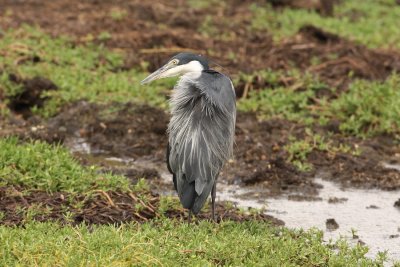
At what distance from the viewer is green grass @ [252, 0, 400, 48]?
46.4 feet

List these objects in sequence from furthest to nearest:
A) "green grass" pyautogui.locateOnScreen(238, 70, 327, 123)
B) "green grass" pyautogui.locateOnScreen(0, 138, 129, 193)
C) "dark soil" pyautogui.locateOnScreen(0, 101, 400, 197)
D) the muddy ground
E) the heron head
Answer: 1. "green grass" pyautogui.locateOnScreen(238, 70, 327, 123)
2. the muddy ground
3. "dark soil" pyautogui.locateOnScreen(0, 101, 400, 197)
4. "green grass" pyautogui.locateOnScreen(0, 138, 129, 193)
5. the heron head

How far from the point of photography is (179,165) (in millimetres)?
6961

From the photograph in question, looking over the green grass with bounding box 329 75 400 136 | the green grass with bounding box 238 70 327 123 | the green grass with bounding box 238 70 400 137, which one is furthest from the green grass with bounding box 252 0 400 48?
the green grass with bounding box 329 75 400 136

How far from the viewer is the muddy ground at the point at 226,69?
29.6ft

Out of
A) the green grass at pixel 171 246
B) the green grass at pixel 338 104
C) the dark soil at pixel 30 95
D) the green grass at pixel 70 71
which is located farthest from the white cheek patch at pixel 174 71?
the dark soil at pixel 30 95

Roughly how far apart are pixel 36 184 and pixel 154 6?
8027mm

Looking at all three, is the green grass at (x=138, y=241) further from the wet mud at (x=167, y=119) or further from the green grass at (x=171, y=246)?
the wet mud at (x=167, y=119)

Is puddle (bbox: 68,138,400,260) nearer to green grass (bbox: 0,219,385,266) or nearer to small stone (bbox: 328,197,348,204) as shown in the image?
small stone (bbox: 328,197,348,204)

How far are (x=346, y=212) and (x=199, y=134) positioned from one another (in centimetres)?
198

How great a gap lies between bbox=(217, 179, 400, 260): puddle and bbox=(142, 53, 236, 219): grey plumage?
1.09 m

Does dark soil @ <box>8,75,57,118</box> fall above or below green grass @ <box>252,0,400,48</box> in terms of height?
below

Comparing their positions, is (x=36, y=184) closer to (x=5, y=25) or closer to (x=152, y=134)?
(x=152, y=134)

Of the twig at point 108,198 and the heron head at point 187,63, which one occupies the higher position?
the heron head at point 187,63

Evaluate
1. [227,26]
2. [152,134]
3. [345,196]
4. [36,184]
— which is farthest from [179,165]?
[227,26]
